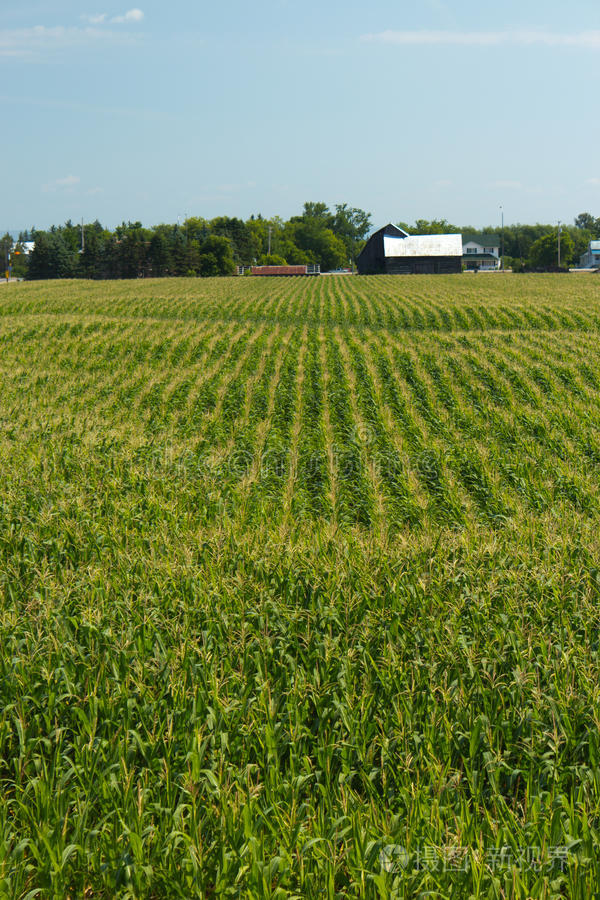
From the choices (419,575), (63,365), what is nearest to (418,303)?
(63,365)

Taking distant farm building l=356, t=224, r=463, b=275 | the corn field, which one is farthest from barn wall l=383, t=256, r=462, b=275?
the corn field

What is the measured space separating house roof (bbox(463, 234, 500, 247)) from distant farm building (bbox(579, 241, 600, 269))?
19.0 metres

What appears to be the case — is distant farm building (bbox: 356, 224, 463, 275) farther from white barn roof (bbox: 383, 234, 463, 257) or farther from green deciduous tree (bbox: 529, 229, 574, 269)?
green deciduous tree (bbox: 529, 229, 574, 269)

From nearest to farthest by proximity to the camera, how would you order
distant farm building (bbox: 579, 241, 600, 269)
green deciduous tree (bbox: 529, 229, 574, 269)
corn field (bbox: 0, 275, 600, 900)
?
corn field (bbox: 0, 275, 600, 900) → green deciduous tree (bbox: 529, 229, 574, 269) → distant farm building (bbox: 579, 241, 600, 269)

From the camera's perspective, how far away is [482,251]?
154625mm

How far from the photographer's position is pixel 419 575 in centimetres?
752

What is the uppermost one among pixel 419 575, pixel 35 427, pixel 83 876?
pixel 35 427

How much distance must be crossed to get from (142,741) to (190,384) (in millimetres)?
18606

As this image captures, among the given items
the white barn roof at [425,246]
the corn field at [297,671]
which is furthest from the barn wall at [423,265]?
the corn field at [297,671]

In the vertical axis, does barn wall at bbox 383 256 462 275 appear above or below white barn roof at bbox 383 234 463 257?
below

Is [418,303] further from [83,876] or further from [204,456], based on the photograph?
[83,876]

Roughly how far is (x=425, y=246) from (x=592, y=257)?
6356 centimetres

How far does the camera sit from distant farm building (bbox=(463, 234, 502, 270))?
14675cm

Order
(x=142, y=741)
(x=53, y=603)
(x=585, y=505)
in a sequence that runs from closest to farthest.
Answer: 1. (x=142, y=741)
2. (x=53, y=603)
3. (x=585, y=505)
